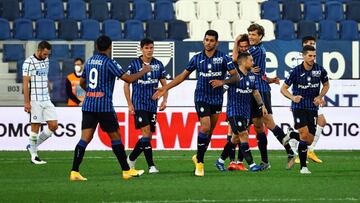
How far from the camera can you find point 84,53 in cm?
2631

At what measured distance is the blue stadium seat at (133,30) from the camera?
28.1 m

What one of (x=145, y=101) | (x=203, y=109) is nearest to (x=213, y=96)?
(x=203, y=109)

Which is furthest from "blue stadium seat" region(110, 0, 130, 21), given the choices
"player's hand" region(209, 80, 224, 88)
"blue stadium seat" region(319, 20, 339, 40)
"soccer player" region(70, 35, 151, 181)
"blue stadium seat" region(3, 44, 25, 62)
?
"soccer player" region(70, 35, 151, 181)

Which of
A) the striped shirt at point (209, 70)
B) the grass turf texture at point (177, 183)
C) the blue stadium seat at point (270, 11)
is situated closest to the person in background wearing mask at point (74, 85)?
the grass turf texture at point (177, 183)

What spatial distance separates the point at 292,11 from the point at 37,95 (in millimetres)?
12443

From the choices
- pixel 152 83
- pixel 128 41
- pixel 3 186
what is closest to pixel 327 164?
pixel 152 83

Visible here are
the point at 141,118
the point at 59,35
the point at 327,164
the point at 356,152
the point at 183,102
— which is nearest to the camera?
the point at 141,118

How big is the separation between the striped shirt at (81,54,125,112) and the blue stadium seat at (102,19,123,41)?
13.6m

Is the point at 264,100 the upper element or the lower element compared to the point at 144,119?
upper

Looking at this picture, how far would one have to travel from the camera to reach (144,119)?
16.3 m

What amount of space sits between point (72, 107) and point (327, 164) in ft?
21.5

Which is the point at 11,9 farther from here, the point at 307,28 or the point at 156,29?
the point at 307,28

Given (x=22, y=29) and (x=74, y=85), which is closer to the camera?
(x=74, y=85)

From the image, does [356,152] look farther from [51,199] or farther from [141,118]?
[51,199]
